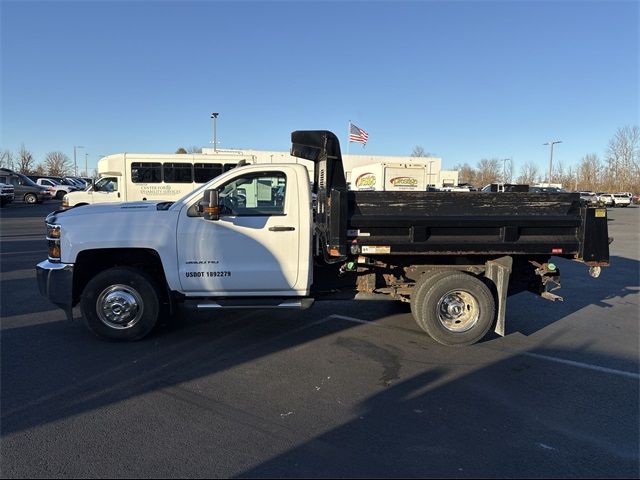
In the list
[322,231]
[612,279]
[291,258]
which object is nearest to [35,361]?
[291,258]

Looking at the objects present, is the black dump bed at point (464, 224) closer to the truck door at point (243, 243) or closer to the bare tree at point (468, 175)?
the truck door at point (243, 243)

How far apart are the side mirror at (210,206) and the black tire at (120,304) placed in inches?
40.8

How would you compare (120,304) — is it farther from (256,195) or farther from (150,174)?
(150,174)

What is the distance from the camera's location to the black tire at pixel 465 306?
215 inches

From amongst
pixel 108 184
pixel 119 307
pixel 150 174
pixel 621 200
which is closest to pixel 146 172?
pixel 150 174

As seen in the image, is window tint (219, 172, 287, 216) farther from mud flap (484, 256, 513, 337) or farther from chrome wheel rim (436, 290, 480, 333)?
mud flap (484, 256, 513, 337)

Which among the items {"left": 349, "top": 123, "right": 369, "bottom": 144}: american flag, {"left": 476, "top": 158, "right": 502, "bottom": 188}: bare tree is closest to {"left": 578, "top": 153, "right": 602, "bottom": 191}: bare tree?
{"left": 476, "top": 158, "right": 502, "bottom": 188}: bare tree

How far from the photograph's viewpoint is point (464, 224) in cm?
525

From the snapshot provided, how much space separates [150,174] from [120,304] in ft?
52.6

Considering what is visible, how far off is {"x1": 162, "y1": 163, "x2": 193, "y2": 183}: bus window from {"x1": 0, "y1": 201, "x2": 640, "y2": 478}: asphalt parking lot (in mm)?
14234

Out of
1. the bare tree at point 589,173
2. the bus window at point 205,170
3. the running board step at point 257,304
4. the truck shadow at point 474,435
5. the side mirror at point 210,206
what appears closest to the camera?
the truck shadow at point 474,435

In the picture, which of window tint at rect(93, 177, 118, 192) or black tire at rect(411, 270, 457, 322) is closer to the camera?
black tire at rect(411, 270, 457, 322)

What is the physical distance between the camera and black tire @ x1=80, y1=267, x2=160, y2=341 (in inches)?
212

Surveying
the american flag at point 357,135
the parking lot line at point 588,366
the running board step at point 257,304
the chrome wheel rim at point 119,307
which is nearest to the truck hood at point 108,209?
the chrome wheel rim at point 119,307
